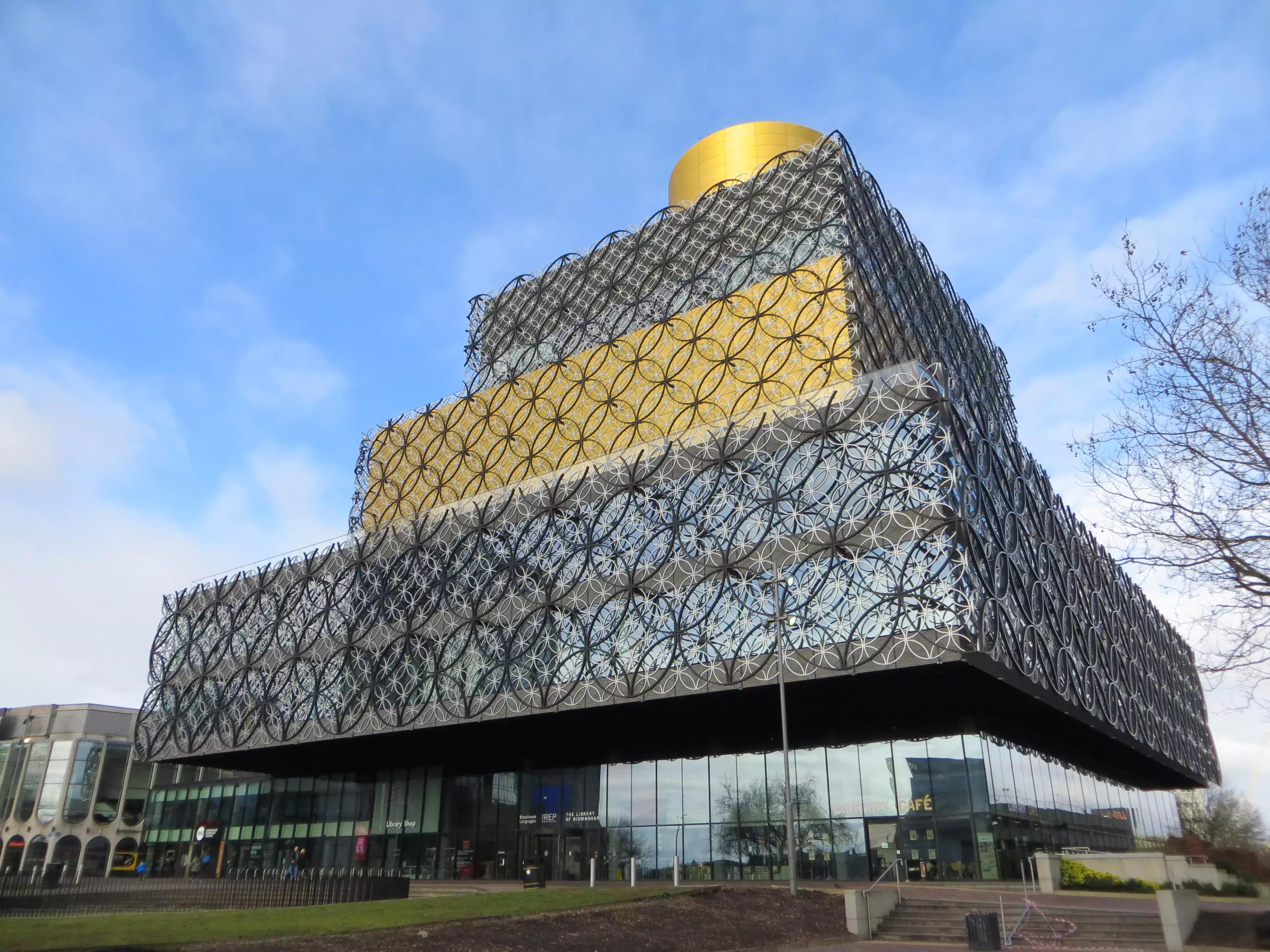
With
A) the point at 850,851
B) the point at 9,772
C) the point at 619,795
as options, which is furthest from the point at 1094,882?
the point at 9,772

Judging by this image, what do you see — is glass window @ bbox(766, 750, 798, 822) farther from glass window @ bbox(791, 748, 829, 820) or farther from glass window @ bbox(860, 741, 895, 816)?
glass window @ bbox(860, 741, 895, 816)

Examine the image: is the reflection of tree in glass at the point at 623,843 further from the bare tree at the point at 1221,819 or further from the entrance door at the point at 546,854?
the bare tree at the point at 1221,819

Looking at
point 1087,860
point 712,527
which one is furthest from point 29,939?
point 1087,860

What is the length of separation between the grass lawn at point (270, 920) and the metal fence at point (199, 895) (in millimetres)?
2323

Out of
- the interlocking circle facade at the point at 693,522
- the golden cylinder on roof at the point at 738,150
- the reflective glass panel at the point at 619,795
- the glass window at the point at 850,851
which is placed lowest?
the glass window at the point at 850,851

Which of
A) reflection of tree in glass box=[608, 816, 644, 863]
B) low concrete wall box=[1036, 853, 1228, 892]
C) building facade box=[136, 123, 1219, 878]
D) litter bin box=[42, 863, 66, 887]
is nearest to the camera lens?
litter bin box=[42, 863, 66, 887]

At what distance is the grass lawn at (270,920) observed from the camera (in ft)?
54.1

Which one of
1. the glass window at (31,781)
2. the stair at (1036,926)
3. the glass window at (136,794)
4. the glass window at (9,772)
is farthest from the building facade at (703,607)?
the glass window at (9,772)

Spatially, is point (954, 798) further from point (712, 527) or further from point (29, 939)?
point (29, 939)

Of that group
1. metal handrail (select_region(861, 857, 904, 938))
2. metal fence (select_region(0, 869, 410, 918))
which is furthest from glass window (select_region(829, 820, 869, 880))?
metal fence (select_region(0, 869, 410, 918))

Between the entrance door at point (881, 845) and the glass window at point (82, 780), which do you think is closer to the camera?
the entrance door at point (881, 845)

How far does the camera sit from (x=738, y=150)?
61844 mm

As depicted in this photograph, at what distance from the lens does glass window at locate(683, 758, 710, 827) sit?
4244 cm

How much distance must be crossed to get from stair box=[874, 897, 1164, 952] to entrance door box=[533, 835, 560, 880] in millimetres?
22702
